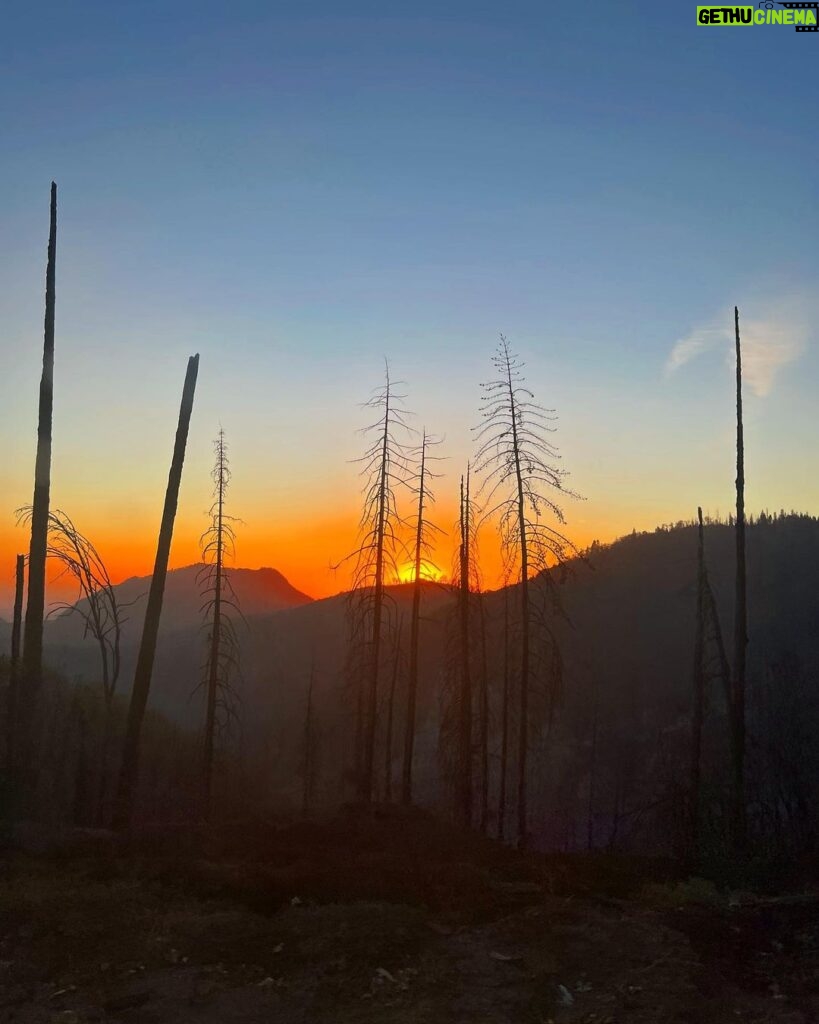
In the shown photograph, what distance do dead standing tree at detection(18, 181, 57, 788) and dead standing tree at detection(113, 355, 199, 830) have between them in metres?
1.92

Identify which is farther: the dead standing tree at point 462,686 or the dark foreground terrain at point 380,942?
the dead standing tree at point 462,686

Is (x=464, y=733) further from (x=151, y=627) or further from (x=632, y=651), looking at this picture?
(x=632, y=651)

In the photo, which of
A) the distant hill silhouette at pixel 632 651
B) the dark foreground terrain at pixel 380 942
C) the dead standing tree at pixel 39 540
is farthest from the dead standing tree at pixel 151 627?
the distant hill silhouette at pixel 632 651

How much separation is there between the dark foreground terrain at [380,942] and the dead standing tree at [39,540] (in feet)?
12.3

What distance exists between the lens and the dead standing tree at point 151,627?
58.3 ft

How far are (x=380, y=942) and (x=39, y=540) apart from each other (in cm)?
1193

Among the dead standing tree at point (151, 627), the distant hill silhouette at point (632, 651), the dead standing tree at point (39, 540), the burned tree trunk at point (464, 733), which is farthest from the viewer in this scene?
the distant hill silhouette at point (632, 651)

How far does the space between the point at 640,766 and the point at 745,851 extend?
3660 centimetres

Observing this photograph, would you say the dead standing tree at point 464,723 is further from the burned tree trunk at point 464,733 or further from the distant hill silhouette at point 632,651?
the distant hill silhouette at point 632,651

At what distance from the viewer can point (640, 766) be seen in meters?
51.8

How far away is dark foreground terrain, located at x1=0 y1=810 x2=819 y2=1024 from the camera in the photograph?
7910mm

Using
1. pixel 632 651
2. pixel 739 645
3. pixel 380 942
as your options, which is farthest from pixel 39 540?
pixel 632 651

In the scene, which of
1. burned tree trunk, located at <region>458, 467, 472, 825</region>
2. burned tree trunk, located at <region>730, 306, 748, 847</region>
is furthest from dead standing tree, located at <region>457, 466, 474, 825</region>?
burned tree trunk, located at <region>730, 306, 748, 847</region>

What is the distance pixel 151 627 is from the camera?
19.0 meters
